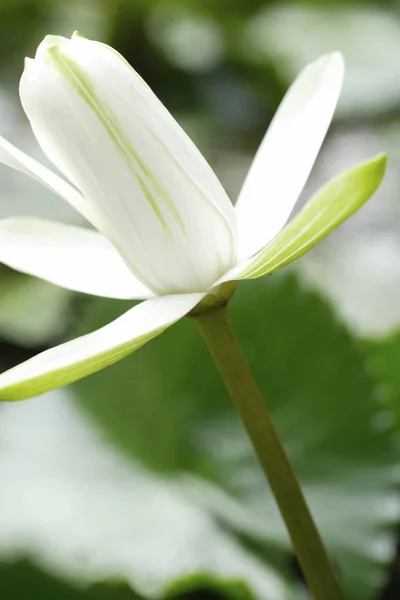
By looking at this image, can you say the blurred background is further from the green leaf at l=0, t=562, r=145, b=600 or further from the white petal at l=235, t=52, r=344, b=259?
the white petal at l=235, t=52, r=344, b=259

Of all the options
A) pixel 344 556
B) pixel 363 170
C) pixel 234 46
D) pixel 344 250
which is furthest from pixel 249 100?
pixel 363 170

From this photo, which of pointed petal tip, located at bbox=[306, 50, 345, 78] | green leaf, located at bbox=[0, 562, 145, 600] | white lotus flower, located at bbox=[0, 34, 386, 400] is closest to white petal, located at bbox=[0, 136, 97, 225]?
white lotus flower, located at bbox=[0, 34, 386, 400]

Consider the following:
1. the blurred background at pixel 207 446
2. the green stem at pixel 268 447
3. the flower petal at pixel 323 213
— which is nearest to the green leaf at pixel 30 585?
the blurred background at pixel 207 446

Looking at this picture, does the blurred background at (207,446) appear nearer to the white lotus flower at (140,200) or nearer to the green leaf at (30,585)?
the green leaf at (30,585)

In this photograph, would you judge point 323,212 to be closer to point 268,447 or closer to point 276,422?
point 268,447

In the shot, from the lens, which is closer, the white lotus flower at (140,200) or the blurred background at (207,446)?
the white lotus flower at (140,200)

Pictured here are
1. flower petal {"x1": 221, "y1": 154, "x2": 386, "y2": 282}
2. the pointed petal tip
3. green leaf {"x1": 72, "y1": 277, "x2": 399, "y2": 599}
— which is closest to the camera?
flower petal {"x1": 221, "y1": 154, "x2": 386, "y2": 282}
